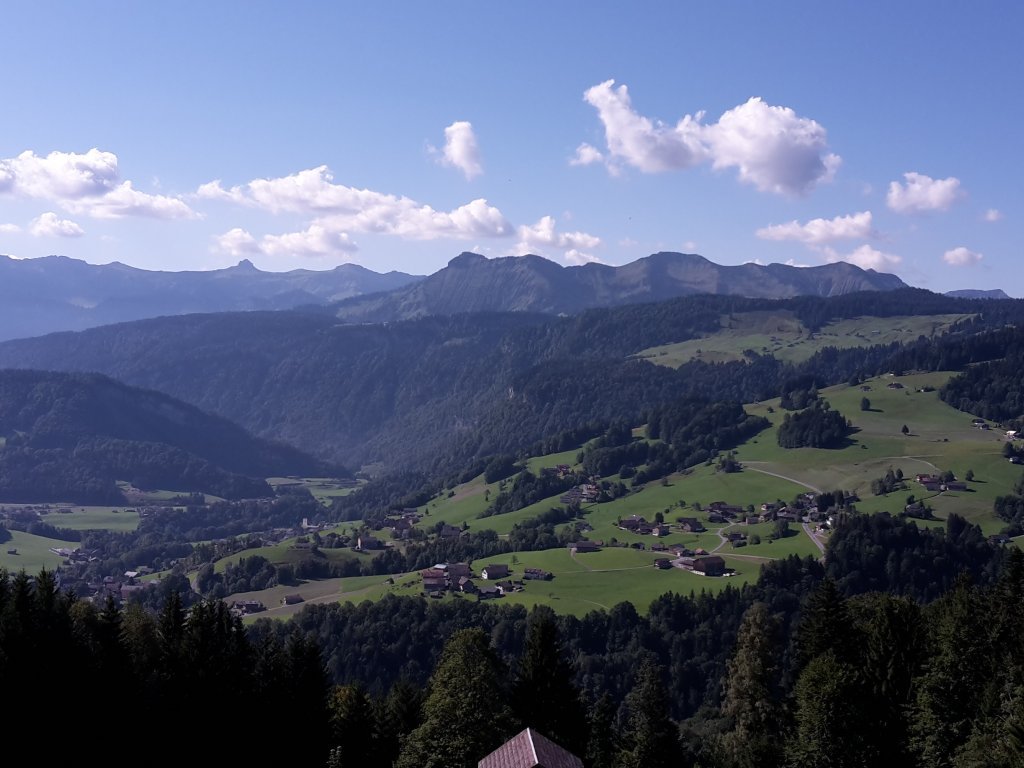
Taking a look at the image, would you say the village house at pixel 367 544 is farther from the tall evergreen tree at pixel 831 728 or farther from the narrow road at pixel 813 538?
the tall evergreen tree at pixel 831 728

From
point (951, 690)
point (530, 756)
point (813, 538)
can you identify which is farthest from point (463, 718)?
point (813, 538)

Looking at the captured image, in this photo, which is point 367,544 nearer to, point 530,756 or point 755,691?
point 755,691

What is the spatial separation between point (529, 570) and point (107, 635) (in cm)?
10726

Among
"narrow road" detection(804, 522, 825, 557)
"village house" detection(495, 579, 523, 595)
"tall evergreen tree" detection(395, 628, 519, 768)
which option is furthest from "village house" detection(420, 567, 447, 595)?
"tall evergreen tree" detection(395, 628, 519, 768)

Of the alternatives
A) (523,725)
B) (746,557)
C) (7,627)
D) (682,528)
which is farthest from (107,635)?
(682,528)

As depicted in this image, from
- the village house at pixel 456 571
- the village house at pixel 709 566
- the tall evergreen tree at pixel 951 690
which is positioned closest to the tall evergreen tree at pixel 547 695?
the tall evergreen tree at pixel 951 690

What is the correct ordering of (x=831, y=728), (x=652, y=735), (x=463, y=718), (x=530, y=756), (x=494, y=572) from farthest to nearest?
(x=494, y=572) → (x=652, y=735) → (x=831, y=728) → (x=463, y=718) → (x=530, y=756)

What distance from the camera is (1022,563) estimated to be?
1951 inches

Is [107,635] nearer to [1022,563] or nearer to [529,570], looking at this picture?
[1022,563]

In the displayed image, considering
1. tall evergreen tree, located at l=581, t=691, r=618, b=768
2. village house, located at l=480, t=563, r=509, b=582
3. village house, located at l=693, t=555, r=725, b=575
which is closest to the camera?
tall evergreen tree, located at l=581, t=691, r=618, b=768

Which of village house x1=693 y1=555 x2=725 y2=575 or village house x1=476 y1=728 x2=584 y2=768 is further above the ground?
village house x1=476 y1=728 x2=584 y2=768

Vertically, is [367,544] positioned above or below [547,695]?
below

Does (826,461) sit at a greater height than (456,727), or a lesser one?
lesser

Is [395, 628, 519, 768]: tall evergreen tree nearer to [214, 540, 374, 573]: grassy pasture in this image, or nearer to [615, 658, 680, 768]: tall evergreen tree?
[615, 658, 680, 768]: tall evergreen tree
